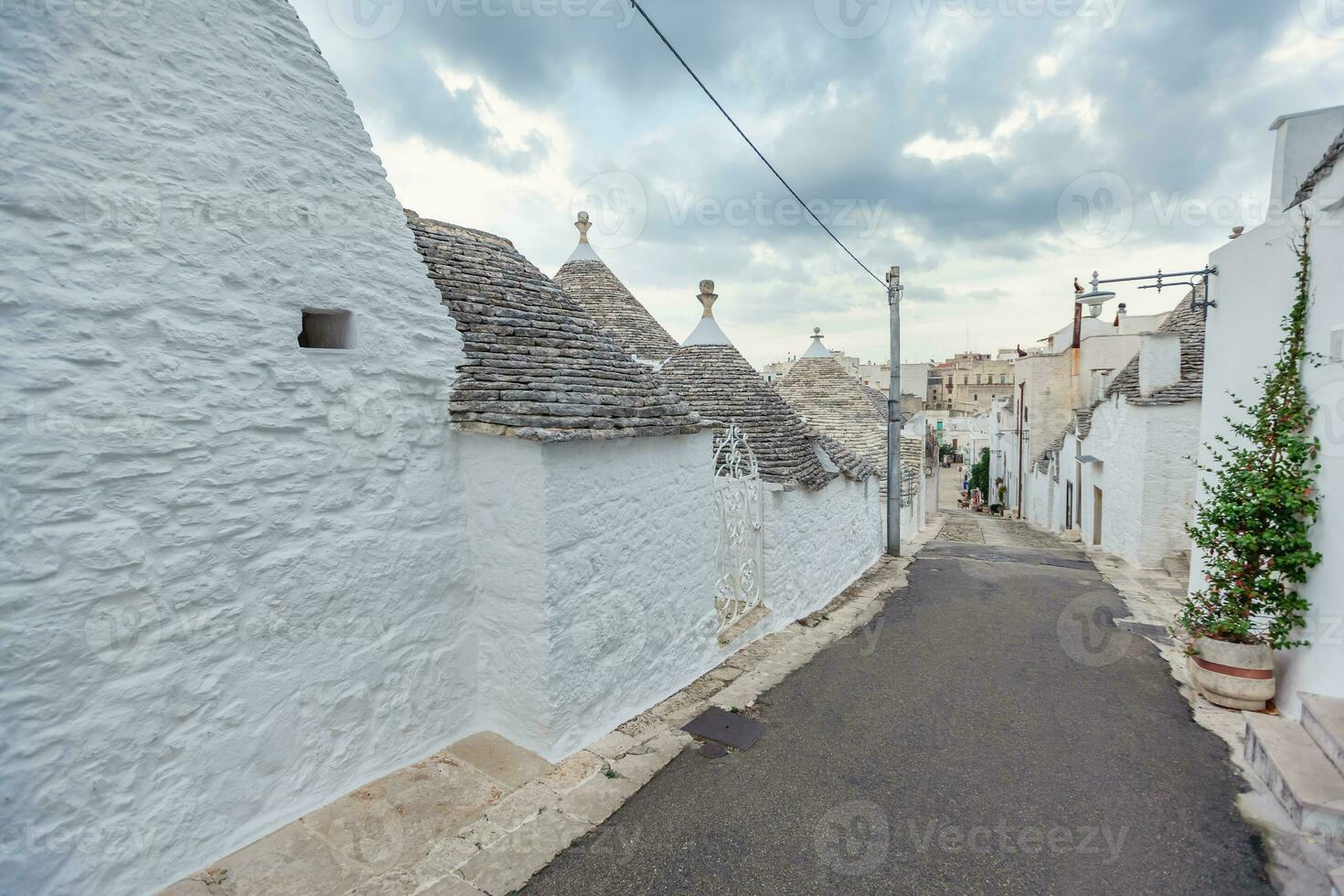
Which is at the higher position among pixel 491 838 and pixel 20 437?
pixel 20 437

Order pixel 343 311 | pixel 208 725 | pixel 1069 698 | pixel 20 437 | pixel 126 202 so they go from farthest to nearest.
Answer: pixel 1069 698 < pixel 343 311 < pixel 208 725 < pixel 126 202 < pixel 20 437

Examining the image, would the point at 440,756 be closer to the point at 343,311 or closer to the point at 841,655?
the point at 343,311

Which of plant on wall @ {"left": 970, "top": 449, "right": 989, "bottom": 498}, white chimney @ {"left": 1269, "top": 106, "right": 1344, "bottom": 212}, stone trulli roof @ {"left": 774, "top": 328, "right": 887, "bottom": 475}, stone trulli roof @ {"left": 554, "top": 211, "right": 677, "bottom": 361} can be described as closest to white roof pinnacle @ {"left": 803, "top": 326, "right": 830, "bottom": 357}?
stone trulli roof @ {"left": 774, "top": 328, "right": 887, "bottom": 475}

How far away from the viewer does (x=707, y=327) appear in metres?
10.2

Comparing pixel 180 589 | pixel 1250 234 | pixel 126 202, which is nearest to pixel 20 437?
pixel 180 589

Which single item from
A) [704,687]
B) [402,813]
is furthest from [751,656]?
[402,813]

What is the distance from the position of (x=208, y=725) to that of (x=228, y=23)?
4083 mm

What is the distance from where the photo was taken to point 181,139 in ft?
11.2

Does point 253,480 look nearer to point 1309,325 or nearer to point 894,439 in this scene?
point 1309,325

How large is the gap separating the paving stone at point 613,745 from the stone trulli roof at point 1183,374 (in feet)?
37.3

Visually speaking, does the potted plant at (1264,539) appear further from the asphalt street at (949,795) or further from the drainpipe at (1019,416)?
the drainpipe at (1019,416)

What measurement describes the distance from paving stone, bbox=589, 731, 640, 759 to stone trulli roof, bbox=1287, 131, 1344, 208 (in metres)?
7.09

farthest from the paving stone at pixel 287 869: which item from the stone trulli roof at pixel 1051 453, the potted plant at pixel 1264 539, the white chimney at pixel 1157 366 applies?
the stone trulli roof at pixel 1051 453

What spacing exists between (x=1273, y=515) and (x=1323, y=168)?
281 centimetres
